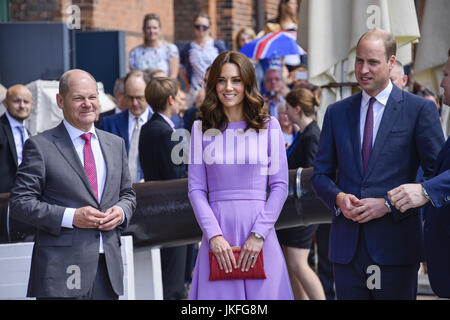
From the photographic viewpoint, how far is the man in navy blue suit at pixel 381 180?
4410 mm

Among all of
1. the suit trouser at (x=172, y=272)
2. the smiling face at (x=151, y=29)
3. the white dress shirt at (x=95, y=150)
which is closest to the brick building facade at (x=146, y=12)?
the smiling face at (x=151, y=29)

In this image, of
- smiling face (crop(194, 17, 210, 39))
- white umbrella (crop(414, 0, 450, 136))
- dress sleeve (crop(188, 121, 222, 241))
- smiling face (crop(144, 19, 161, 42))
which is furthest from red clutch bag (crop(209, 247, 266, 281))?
smiling face (crop(194, 17, 210, 39))

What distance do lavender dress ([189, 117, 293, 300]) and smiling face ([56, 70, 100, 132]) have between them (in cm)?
57

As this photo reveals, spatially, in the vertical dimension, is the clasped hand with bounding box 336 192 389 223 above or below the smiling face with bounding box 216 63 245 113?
below

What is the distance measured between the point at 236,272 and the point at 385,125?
108cm

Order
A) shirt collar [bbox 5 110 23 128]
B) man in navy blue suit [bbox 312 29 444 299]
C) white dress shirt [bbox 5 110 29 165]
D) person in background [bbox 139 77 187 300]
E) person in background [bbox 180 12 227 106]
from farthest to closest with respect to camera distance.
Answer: person in background [bbox 180 12 227 106] < shirt collar [bbox 5 110 23 128] < white dress shirt [bbox 5 110 29 165] < person in background [bbox 139 77 187 300] < man in navy blue suit [bbox 312 29 444 299]

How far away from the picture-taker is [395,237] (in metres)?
4.44

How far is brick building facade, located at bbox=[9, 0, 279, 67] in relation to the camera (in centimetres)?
1184

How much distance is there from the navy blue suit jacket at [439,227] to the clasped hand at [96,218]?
5.09 ft

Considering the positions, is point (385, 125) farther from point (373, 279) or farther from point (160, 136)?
point (160, 136)

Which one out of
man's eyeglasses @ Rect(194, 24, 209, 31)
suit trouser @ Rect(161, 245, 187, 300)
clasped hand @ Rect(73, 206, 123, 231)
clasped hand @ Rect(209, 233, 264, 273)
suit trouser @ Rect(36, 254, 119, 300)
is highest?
man's eyeglasses @ Rect(194, 24, 209, 31)

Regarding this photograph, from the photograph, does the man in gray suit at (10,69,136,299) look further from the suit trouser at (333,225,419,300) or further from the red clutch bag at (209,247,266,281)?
the suit trouser at (333,225,419,300)
